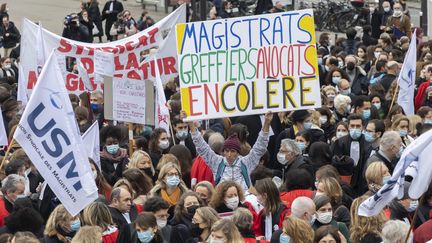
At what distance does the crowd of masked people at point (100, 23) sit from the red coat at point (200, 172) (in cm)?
1437

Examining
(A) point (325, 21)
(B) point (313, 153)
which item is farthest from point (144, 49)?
(A) point (325, 21)

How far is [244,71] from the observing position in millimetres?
15227

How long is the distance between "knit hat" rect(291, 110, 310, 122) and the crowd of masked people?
12919 mm

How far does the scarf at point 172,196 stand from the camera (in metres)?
→ 13.0

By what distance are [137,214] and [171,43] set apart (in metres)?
7.00

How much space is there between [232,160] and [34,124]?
8.04 feet

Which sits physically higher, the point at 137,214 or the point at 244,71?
the point at 244,71

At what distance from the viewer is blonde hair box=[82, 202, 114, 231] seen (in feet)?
37.6

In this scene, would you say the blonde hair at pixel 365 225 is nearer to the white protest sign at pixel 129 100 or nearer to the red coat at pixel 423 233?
the red coat at pixel 423 233

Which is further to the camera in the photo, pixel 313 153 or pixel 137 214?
pixel 313 153

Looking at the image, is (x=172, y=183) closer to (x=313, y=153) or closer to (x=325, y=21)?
(x=313, y=153)

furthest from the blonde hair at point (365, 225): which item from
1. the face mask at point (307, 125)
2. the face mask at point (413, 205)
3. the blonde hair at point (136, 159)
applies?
the face mask at point (307, 125)

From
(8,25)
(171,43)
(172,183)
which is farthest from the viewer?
(8,25)

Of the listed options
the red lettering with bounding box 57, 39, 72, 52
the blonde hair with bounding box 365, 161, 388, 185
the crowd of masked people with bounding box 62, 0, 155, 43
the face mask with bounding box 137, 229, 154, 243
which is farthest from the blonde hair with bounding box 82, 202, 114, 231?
the crowd of masked people with bounding box 62, 0, 155, 43
